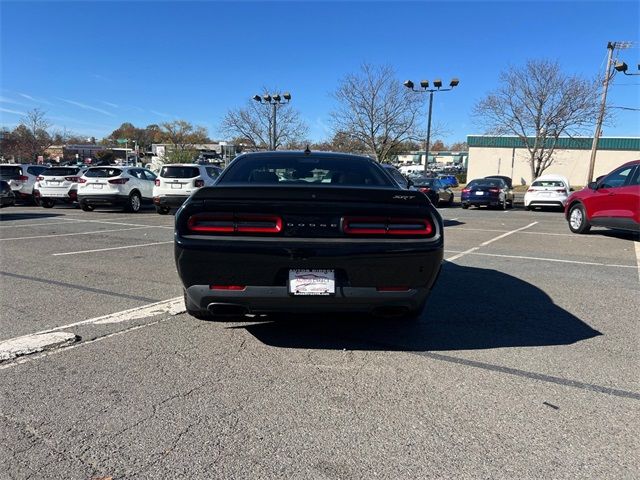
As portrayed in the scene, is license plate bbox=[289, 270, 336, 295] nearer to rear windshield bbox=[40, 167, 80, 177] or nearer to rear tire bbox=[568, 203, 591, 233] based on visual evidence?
rear tire bbox=[568, 203, 591, 233]

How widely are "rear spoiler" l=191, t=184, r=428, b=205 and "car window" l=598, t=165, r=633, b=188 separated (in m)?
9.11

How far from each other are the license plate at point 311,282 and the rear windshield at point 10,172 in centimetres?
1931

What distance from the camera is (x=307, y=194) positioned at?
3.61 metres

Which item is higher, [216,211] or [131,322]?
[216,211]

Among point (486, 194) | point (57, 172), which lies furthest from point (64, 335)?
point (486, 194)

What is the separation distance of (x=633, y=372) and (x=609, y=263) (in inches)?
200

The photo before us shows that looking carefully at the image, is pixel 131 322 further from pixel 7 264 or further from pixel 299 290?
pixel 7 264

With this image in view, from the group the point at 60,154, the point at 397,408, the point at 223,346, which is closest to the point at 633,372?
the point at 397,408

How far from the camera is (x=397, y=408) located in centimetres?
308

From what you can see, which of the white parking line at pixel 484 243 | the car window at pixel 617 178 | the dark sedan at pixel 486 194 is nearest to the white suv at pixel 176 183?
the white parking line at pixel 484 243

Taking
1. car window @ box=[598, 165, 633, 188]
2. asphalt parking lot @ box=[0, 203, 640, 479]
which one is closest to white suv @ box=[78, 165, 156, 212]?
asphalt parking lot @ box=[0, 203, 640, 479]

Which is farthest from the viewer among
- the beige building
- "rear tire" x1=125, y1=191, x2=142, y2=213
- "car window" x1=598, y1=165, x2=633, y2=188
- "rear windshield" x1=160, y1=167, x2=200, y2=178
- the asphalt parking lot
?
the beige building

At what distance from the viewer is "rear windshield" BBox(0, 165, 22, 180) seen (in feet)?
62.6

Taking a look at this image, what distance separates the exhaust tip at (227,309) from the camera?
11.9ft
